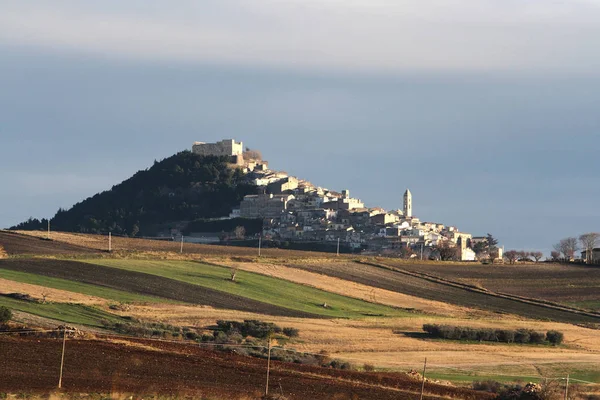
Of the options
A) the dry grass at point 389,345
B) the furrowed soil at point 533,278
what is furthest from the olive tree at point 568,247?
the dry grass at point 389,345

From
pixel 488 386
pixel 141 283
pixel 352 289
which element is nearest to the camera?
pixel 488 386

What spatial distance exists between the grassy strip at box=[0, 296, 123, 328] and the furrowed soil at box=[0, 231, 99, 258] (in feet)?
86.0

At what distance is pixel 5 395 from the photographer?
2886cm

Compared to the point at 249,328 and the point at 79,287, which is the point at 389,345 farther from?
the point at 79,287

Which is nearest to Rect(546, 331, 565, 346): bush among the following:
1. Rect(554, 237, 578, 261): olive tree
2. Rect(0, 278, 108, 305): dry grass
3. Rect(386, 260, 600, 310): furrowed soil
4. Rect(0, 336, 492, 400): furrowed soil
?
Rect(0, 336, 492, 400): furrowed soil

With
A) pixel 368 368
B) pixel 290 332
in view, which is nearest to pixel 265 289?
pixel 290 332

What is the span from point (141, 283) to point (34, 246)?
71.5 ft

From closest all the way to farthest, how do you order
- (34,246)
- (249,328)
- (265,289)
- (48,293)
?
(249,328) → (48,293) → (265,289) → (34,246)

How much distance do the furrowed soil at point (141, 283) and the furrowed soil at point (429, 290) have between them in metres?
22.2

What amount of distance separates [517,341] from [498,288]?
35996mm

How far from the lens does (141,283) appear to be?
70.5 m

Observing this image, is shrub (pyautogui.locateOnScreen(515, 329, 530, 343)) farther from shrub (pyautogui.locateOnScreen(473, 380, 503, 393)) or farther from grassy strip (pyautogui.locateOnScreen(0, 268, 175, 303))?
shrub (pyautogui.locateOnScreen(473, 380, 503, 393))

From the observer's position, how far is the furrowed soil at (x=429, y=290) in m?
84.6

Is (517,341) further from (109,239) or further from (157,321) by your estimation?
(109,239)
